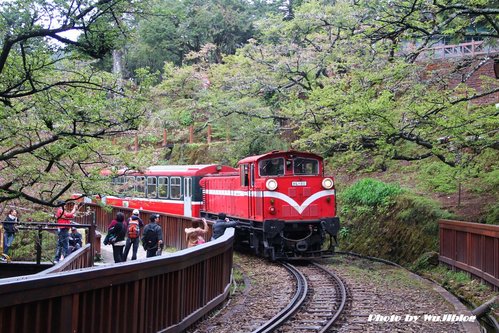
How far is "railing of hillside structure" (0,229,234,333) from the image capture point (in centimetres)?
439

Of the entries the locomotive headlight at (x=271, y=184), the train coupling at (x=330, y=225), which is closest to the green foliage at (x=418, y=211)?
the train coupling at (x=330, y=225)

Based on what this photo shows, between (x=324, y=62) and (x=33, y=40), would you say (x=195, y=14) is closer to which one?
(x=324, y=62)

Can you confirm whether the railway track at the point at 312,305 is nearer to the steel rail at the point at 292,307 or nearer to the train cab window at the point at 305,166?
the steel rail at the point at 292,307

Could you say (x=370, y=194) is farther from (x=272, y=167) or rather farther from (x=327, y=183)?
(x=272, y=167)

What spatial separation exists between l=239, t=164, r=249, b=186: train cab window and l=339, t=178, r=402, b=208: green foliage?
17.0 feet

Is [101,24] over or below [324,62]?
below

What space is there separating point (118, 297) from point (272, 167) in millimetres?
10531

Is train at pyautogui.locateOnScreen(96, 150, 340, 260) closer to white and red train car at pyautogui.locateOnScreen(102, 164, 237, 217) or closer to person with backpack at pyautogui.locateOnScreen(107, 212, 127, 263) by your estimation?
person with backpack at pyautogui.locateOnScreen(107, 212, 127, 263)

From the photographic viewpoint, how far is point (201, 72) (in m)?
32.9

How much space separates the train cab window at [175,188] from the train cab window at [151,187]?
1.50 m

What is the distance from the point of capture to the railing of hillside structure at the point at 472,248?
34.2 ft

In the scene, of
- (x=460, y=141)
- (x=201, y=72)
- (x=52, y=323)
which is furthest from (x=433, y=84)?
(x=201, y=72)

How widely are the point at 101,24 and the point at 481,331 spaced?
23.8 feet

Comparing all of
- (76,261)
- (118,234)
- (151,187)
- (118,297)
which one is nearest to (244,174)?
(118,234)
